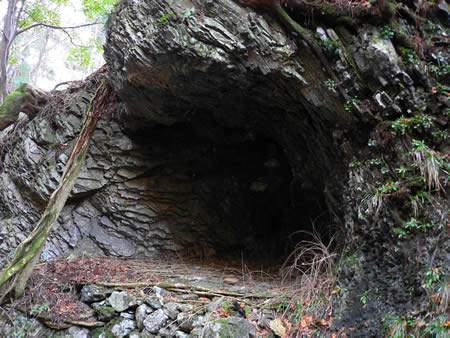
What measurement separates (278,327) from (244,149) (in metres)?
4.64

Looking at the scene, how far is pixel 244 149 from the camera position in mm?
7363

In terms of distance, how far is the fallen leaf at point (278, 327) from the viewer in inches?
127

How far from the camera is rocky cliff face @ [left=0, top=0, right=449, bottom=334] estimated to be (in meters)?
3.26

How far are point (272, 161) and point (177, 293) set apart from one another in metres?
4.01

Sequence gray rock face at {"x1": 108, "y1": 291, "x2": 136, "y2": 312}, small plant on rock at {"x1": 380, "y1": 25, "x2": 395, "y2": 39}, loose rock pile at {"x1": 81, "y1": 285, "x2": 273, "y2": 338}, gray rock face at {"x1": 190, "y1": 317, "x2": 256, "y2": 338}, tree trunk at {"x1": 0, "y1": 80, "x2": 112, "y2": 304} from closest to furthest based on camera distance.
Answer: gray rock face at {"x1": 190, "y1": 317, "x2": 256, "y2": 338}
loose rock pile at {"x1": 81, "y1": 285, "x2": 273, "y2": 338}
small plant on rock at {"x1": 380, "y1": 25, "x2": 395, "y2": 39}
gray rock face at {"x1": 108, "y1": 291, "x2": 136, "y2": 312}
tree trunk at {"x1": 0, "y1": 80, "x2": 112, "y2": 304}

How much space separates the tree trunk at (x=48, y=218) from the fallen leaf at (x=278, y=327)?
352 cm

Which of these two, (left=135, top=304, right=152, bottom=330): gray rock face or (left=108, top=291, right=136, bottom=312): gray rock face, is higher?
(left=108, top=291, right=136, bottom=312): gray rock face

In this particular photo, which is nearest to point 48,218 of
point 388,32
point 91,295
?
point 91,295

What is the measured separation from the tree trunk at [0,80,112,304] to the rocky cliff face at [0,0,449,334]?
391mm

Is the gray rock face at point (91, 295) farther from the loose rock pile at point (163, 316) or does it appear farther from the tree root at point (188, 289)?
the tree root at point (188, 289)

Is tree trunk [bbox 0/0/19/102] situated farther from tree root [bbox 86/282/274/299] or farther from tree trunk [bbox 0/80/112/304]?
tree root [bbox 86/282/274/299]

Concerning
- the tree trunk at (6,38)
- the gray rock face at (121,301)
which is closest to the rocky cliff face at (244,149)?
the tree trunk at (6,38)

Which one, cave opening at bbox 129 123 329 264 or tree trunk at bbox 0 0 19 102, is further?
tree trunk at bbox 0 0 19 102

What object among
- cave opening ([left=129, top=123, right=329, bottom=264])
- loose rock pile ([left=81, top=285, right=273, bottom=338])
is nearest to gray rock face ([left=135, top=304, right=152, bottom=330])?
loose rock pile ([left=81, top=285, right=273, bottom=338])
